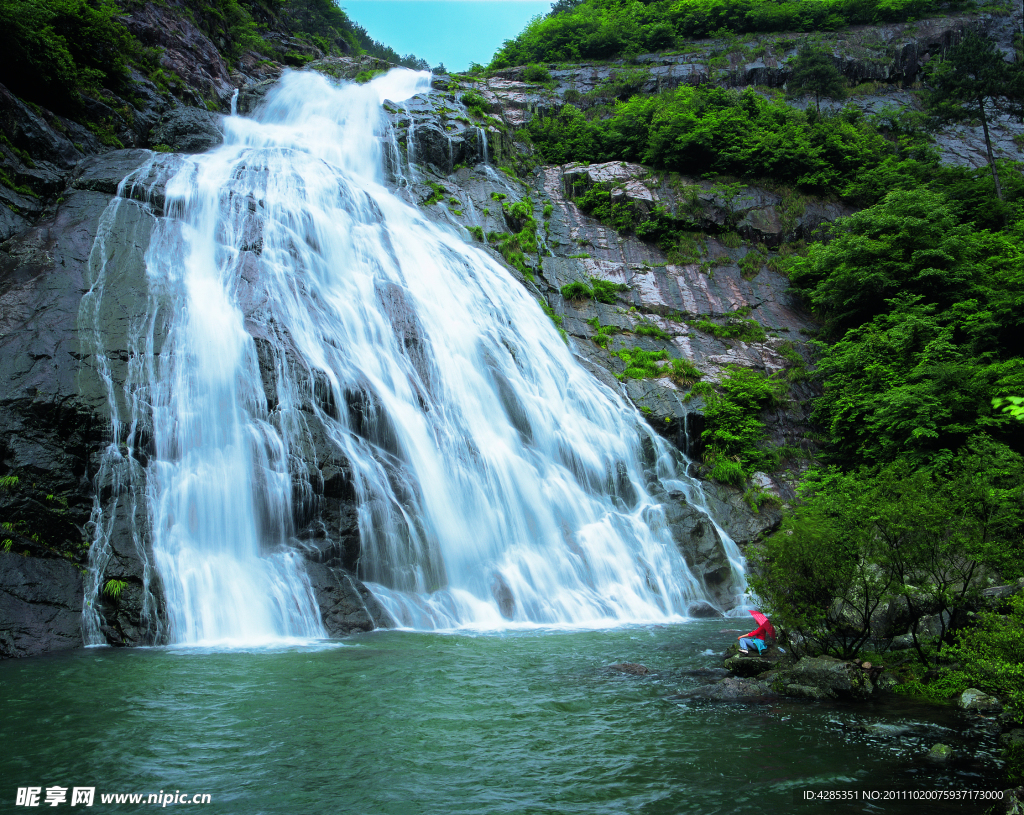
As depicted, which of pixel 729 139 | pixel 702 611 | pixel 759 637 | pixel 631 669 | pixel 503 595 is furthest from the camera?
pixel 729 139

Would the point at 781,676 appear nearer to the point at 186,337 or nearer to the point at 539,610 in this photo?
the point at 539,610

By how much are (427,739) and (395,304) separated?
13232 millimetres

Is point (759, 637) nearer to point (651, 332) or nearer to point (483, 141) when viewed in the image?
point (651, 332)

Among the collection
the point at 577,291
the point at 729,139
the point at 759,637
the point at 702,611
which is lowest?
the point at 702,611

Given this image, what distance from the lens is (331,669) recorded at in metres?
8.22

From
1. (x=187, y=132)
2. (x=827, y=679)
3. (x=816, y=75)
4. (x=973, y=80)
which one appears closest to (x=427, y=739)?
(x=827, y=679)

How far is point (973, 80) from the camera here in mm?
27781

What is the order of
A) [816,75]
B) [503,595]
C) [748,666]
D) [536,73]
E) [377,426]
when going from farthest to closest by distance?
1. [536,73]
2. [816,75]
3. [377,426]
4. [503,595]
5. [748,666]

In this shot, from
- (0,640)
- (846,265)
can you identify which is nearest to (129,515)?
(0,640)

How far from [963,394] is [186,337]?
19.7 m

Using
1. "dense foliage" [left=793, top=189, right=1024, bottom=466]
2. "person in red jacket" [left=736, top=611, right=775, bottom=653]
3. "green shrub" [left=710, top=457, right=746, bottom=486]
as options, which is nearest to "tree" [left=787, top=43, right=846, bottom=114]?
"dense foliage" [left=793, top=189, right=1024, bottom=466]

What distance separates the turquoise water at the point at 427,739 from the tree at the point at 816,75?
39043mm

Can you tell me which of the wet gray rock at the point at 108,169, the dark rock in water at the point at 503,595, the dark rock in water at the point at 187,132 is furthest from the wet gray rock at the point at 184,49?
the dark rock in water at the point at 503,595

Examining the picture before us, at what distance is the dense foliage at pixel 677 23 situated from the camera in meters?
41.3
